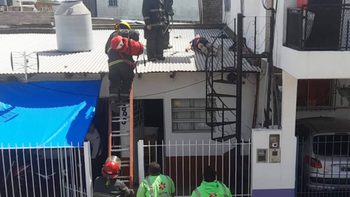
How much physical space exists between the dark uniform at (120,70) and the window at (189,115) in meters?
1.76

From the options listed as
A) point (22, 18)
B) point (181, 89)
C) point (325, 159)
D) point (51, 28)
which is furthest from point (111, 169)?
point (22, 18)

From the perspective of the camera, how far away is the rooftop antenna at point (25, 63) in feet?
26.6

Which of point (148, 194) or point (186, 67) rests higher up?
point (186, 67)

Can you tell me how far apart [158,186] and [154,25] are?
439 cm

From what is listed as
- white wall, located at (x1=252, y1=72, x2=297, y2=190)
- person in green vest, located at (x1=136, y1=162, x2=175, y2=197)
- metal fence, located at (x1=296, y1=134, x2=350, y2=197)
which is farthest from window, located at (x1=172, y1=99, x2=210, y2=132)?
person in green vest, located at (x1=136, y1=162, x2=175, y2=197)

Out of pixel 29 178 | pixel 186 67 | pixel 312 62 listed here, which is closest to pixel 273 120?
pixel 312 62

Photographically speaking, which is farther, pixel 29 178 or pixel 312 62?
pixel 29 178

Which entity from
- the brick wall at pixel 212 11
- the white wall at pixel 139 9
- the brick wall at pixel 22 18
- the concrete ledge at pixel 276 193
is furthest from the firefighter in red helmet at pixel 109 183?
the white wall at pixel 139 9

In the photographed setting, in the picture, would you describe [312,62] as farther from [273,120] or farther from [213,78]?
[213,78]

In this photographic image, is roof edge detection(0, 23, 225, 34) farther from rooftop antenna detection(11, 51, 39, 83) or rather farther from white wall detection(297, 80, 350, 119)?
rooftop antenna detection(11, 51, 39, 83)

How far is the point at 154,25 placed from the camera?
30.1ft

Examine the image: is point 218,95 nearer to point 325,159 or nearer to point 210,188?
point 325,159

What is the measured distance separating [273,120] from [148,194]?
9.30ft

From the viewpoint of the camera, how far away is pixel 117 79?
7594 mm
